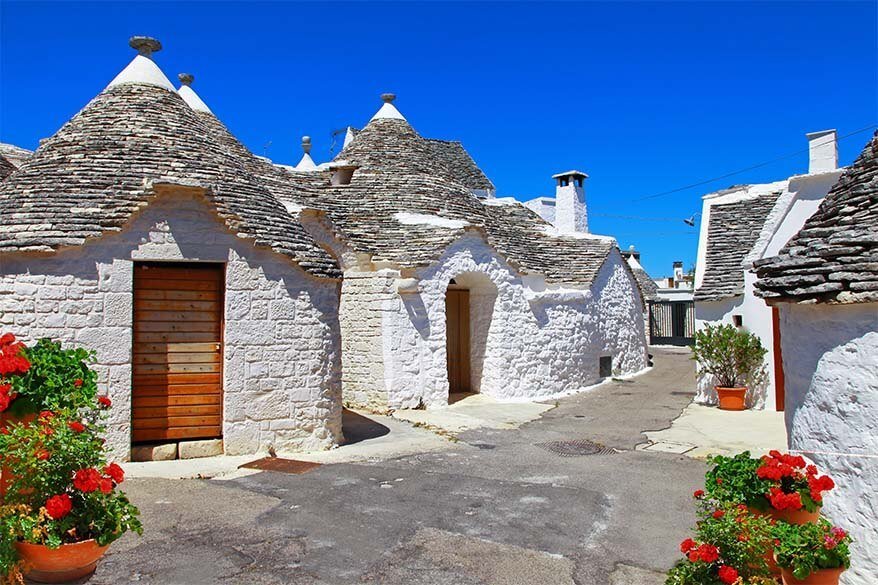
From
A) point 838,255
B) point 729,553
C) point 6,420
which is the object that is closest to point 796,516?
point 729,553

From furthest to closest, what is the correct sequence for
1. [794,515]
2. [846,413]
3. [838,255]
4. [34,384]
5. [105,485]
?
[838,255] → [846,413] → [794,515] → [34,384] → [105,485]

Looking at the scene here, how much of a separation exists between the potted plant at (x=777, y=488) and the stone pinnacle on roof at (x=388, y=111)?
48.9ft

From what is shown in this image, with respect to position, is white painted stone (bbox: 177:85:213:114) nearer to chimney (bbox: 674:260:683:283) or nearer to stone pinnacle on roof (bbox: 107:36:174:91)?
stone pinnacle on roof (bbox: 107:36:174:91)

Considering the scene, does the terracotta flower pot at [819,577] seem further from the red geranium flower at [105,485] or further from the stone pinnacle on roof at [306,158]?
the stone pinnacle on roof at [306,158]

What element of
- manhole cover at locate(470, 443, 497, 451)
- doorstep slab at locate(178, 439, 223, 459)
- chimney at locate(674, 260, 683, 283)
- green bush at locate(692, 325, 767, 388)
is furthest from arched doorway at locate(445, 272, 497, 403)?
chimney at locate(674, 260, 683, 283)

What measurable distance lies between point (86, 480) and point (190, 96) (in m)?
14.2

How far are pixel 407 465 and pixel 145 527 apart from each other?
3436 millimetres

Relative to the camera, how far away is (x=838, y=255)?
16.3 ft

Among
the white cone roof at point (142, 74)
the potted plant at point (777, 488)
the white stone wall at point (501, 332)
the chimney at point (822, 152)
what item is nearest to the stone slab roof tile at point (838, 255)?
the potted plant at point (777, 488)

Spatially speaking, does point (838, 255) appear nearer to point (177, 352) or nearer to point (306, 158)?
point (177, 352)

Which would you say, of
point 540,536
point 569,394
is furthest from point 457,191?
point 540,536

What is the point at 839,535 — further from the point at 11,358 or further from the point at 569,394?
the point at 569,394

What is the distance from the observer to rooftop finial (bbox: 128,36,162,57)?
10.4 m

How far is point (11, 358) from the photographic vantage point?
4.30 m
